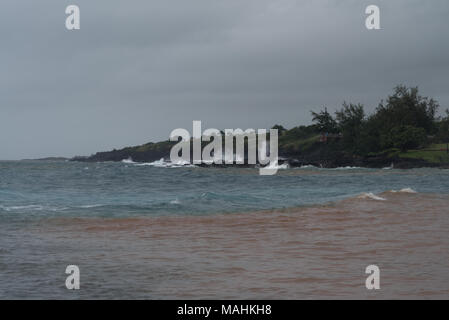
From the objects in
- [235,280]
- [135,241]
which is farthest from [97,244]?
[235,280]

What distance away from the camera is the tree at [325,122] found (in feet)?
347

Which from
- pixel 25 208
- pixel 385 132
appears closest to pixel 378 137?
pixel 385 132

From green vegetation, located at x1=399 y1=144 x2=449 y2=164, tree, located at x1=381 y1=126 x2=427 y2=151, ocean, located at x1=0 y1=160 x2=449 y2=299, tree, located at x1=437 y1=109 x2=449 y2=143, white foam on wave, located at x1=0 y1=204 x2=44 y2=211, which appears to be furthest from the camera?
tree, located at x1=437 y1=109 x2=449 y2=143

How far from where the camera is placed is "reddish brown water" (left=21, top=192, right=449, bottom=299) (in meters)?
7.54

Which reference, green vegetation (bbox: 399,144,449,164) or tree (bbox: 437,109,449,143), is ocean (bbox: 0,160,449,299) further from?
tree (bbox: 437,109,449,143)

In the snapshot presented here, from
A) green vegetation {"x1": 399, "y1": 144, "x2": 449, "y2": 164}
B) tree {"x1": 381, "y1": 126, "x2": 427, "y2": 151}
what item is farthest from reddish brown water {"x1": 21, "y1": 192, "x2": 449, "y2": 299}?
tree {"x1": 381, "y1": 126, "x2": 427, "y2": 151}

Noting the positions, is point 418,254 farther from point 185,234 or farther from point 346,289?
point 185,234

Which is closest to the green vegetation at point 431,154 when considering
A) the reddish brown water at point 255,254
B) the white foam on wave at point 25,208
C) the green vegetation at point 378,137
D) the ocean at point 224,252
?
the green vegetation at point 378,137

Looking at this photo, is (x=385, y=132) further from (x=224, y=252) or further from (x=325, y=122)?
(x=224, y=252)

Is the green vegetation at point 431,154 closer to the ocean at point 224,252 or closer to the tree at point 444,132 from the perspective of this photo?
the tree at point 444,132

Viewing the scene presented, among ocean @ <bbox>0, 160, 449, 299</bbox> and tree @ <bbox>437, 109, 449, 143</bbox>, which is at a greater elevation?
tree @ <bbox>437, 109, 449, 143</bbox>

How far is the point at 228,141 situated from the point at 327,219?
97.4m

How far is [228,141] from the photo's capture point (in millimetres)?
113312

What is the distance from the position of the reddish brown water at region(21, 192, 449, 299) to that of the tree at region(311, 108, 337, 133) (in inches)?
3537
